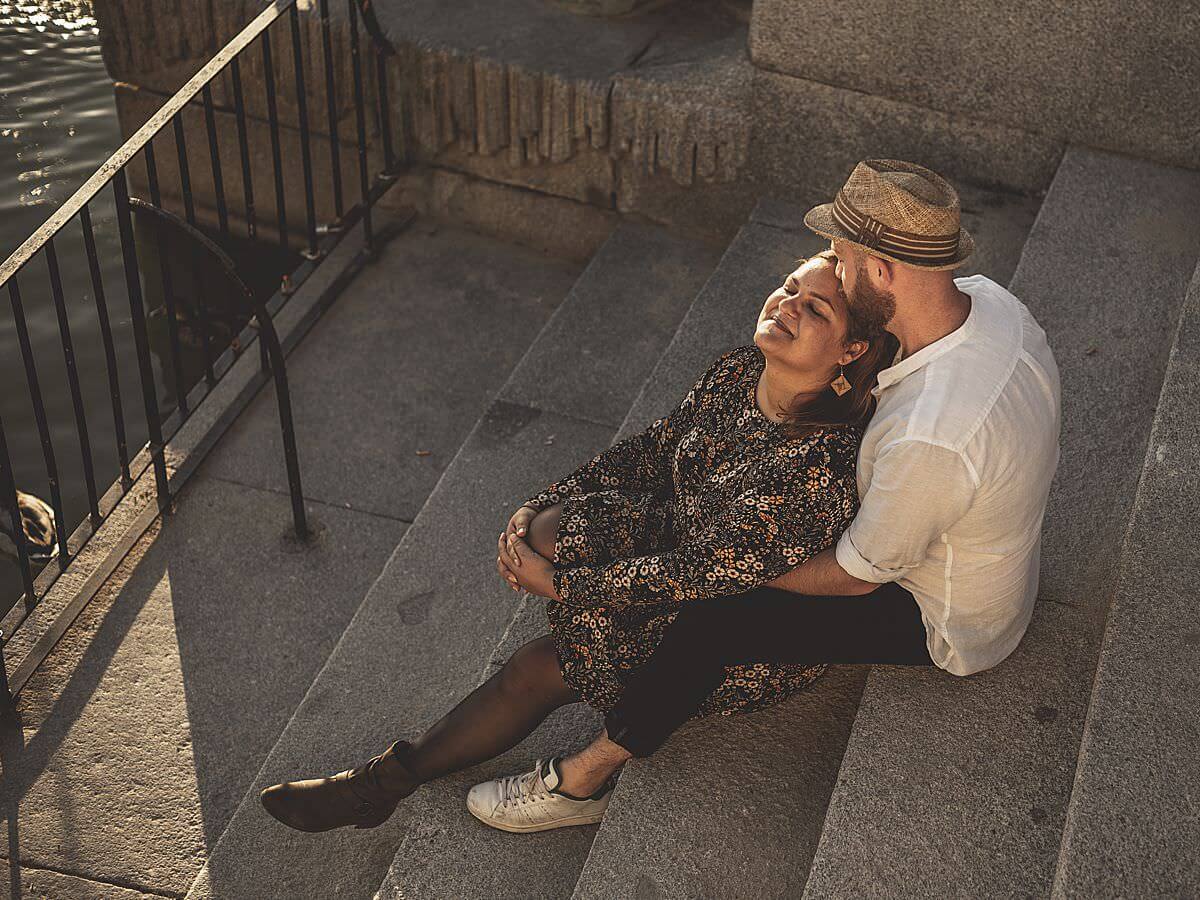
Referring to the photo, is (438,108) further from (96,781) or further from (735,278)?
(96,781)

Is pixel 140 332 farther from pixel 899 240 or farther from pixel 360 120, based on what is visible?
pixel 899 240

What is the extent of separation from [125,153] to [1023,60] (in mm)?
2705

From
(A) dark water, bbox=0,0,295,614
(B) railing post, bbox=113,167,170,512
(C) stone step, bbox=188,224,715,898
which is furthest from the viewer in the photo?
(A) dark water, bbox=0,0,295,614

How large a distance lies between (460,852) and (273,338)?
5.00 ft

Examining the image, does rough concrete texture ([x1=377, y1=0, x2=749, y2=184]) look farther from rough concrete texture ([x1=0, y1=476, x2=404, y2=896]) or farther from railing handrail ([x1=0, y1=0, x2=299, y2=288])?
rough concrete texture ([x1=0, y1=476, x2=404, y2=896])

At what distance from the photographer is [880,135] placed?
4.59 meters

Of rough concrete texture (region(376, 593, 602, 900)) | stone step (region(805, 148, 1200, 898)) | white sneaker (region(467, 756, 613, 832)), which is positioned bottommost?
rough concrete texture (region(376, 593, 602, 900))

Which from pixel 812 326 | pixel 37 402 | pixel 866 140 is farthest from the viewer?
pixel 866 140

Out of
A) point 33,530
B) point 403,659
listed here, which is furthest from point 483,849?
point 33,530

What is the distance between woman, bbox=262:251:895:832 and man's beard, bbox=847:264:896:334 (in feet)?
0.05

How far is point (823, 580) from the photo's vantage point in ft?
8.68

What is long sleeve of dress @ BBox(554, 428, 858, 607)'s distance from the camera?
8.64ft

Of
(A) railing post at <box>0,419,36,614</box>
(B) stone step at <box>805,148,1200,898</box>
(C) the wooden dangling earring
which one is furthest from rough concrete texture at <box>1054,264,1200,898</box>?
(A) railing post at <box>0,419,36,614</box>

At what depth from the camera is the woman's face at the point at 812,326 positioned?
8.64 ft
